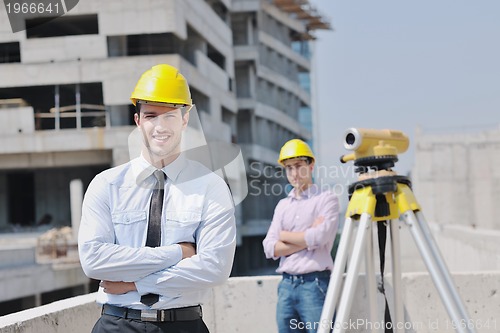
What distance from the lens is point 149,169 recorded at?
2938mm

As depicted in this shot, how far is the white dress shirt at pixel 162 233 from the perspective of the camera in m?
2.75

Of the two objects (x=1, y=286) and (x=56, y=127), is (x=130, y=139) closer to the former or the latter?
(x=1, y=286)

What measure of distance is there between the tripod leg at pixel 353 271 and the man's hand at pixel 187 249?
65cm

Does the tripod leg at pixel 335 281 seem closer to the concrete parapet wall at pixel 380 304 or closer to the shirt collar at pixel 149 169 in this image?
the shirt collar at pixel 149 169

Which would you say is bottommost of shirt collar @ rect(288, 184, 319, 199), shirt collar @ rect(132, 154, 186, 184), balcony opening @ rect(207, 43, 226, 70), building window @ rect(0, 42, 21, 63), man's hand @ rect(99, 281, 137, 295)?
man's hand @ rect(99, 281, 137, 295)

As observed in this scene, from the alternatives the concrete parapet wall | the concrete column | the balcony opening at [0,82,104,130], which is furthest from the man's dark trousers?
the balcony opening at [0,82,104,130]

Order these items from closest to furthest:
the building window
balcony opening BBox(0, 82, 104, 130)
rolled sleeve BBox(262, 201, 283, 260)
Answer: rolled sleeve BBox(262, 201, 283, 260) < balcony opening BBox(0, 82, 104, 130) < the building window

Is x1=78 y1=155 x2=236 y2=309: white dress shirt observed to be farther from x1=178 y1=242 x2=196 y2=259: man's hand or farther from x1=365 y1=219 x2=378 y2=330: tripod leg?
x1=365 y1=219 x2=378 y2=330: tripod leg

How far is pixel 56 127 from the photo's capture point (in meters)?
26.6

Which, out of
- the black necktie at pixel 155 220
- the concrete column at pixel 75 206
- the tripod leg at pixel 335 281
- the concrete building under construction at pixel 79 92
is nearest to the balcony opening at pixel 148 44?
the concrete building under construction at pixel 79 92

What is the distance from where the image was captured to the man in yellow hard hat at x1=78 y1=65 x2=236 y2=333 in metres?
2.75

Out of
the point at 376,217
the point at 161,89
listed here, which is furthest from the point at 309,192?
the point at 161,89

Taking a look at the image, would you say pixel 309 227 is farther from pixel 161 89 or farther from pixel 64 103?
pixel 64 103

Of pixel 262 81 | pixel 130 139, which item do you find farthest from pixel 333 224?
pixel 262 81
